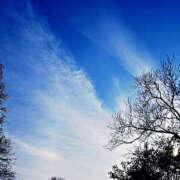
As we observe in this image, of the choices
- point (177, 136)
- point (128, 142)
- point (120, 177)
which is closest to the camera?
point (177, 136)

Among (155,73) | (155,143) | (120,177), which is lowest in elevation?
(120,177)

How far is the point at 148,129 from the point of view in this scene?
9844 millimetres

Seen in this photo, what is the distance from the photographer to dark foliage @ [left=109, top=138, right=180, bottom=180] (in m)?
8.95

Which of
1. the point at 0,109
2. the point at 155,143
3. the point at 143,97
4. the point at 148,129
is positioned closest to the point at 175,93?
the point at 143,97

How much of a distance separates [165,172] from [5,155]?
1270cm

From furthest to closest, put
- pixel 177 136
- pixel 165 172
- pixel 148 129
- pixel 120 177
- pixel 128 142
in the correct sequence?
pixel 120 177 < pixel 128 142 < pixel 148 129 < pixel 165 172 < pixel 177 136

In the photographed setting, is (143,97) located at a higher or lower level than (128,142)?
higher

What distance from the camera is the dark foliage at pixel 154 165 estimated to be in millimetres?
8953

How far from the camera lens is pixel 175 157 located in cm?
895

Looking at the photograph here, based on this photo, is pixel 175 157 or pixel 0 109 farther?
pixel 0 109

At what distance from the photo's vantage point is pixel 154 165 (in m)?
9.94

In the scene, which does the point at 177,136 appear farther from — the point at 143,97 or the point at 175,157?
the point at 143,97

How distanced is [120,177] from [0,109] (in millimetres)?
11882

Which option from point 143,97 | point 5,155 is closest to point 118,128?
point 143,97
